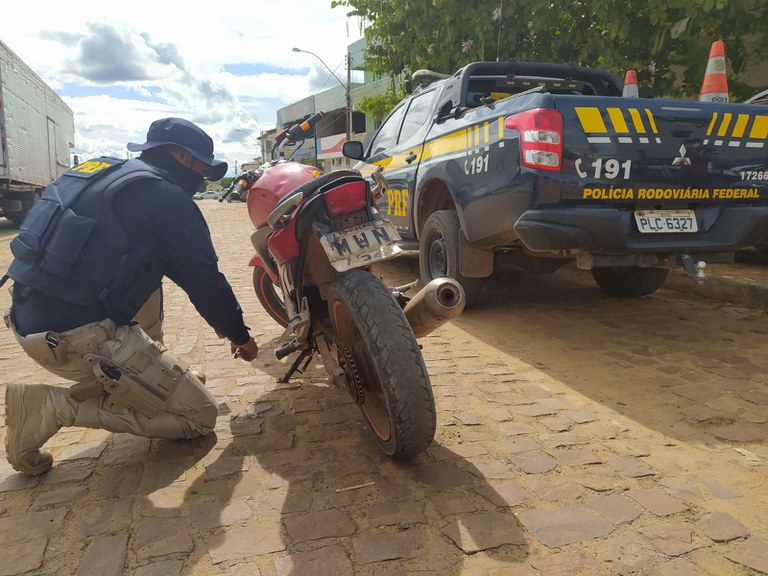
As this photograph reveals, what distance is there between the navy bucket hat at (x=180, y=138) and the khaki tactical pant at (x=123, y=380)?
80cm

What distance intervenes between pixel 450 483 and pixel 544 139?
2.14 metres

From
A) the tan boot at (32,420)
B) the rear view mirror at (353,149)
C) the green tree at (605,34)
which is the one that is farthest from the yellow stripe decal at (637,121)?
the tan boot at (32,420)

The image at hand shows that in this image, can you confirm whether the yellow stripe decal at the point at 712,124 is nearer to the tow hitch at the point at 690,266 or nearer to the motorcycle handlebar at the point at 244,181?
the tow hitch at the point at 690,266

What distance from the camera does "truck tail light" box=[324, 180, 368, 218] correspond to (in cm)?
246

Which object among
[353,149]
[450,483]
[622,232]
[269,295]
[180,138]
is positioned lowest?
[450,483]

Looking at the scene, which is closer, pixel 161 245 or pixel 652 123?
pixel 161 245

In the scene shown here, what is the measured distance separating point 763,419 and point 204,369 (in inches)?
122

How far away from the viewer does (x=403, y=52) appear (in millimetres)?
9281

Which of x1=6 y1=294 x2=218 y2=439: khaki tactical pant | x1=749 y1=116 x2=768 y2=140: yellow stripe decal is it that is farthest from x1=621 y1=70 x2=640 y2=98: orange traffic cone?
x1=6 y1=294 x2=218 y2=439: khaki tactical pant

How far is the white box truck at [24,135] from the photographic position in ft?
43.7

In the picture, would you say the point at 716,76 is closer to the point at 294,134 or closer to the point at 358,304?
the point at 294,134

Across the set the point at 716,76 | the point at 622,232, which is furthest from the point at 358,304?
the point at 716,76

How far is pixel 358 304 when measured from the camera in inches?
88.9

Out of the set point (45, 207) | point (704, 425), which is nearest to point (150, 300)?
point (45, 207)
